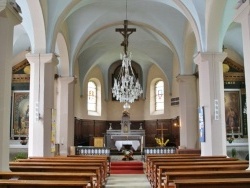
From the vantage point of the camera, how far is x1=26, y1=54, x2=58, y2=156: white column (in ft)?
35.0

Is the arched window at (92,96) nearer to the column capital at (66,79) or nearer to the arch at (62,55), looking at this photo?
the arch at (62,55)

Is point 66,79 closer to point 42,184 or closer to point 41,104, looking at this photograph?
point 41,104

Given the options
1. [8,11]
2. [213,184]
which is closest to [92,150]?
[8,11]

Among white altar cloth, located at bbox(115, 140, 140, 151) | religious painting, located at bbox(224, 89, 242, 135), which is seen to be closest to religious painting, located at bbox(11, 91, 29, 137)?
white altar cloth, located at bbox(115, 140, 140, 151)

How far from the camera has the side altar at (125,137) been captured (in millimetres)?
21203

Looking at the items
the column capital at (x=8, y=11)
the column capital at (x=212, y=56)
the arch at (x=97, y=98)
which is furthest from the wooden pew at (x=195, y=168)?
the arch at (x=97, y=98)

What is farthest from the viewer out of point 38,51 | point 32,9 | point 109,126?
point 109,126

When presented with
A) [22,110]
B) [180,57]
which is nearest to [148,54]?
[180,57]

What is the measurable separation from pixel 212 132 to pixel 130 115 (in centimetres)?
1364

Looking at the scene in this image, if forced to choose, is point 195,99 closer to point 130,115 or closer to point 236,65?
point 236,65

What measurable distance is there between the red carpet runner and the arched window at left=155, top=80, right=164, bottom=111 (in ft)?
28.5

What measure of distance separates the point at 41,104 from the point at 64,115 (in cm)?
498

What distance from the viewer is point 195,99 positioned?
1593 cm

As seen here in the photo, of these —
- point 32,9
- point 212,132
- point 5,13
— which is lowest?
point 212,132
